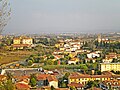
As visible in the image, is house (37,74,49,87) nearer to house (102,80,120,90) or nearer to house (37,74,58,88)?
house (37,74,58,88)

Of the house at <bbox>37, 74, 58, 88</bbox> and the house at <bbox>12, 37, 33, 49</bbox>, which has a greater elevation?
the house at <bbox>37, 74, 58, 88</bbox>

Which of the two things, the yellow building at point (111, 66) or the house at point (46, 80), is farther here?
the yellow building at point (111, 66)

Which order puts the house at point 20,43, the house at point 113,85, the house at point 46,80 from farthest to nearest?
the house at point 20,43 < the house at point 46,80 < the house at point 113,85

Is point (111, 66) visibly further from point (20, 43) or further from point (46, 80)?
point (20, 43)

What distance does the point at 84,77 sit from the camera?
9.43 m

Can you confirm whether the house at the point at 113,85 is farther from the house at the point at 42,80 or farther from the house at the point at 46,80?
the house at the point at 42,80

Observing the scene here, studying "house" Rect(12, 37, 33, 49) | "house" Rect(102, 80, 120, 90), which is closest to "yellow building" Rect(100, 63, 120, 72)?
"house" Rect(102, 80, 120, 90)

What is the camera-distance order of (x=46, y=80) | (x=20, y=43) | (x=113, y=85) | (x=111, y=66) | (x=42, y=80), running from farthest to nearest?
(x=20, y=43)
(x=111, y=66)
(x=42, y=80)
(x=46, y=80)
(x=113, y=85)

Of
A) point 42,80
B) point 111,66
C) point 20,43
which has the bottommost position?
point 20,43

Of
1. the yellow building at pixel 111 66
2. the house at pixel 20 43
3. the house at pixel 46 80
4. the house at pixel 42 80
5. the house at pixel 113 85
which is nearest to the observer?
the house at pixel 113 85

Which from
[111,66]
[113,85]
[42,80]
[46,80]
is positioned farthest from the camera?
[111,66]

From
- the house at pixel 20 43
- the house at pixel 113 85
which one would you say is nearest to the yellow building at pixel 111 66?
the house at pixel 113 85

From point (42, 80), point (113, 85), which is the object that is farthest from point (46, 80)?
point (113, 85)

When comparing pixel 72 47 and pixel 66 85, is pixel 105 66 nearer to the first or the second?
pixel 66 85
